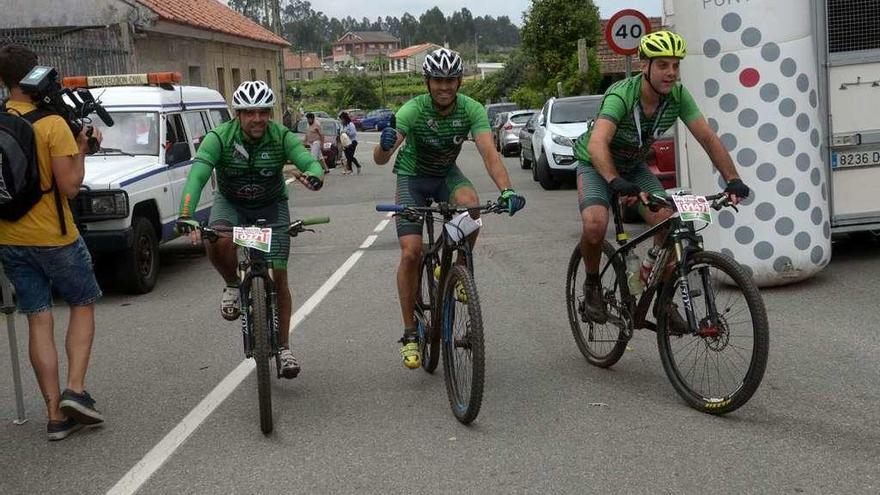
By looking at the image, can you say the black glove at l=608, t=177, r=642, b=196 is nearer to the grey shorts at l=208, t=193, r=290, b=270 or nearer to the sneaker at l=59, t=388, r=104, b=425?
the grey shorts at l=208, t=193, r=290, b=270

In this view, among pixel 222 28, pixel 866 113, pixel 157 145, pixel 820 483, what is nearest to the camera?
pixel 820 483

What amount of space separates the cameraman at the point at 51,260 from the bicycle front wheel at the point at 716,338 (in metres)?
3.10

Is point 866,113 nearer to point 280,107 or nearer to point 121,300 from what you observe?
point 121,300

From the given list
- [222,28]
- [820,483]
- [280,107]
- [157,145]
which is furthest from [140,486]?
[280,107]

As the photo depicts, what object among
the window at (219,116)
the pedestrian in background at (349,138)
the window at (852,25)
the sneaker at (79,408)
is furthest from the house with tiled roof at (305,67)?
the sneaker at (79,408)

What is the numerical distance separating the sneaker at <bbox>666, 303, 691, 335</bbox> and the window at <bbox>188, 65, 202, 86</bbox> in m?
23.1

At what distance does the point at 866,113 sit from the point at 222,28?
22.5 metres

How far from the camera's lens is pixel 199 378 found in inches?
258

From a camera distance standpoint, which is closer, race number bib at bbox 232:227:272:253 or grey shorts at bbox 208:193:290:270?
race number bib at bbox 232:227:272:253

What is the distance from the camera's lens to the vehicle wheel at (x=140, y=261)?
9.71 meters

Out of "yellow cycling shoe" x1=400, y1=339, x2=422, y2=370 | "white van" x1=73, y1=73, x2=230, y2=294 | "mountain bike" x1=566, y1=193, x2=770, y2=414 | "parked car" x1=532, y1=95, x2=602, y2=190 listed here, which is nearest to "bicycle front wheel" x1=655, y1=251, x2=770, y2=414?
"mountain bike" x1=566, y1=193, x2=770, y2=414

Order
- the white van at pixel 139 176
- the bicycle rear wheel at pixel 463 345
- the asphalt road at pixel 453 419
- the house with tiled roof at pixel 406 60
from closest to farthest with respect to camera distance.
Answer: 1. the asphalt road at pixel 453 419
2. the bicycle rear wheel at pixel 463 345
3. the white van at pixel 139 176
4. the house with tiled roof at pixel 406 60

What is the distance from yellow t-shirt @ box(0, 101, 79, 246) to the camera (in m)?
5.27

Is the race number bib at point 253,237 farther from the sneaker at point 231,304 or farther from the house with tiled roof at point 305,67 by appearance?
the house with tiled roof at point 305,67
